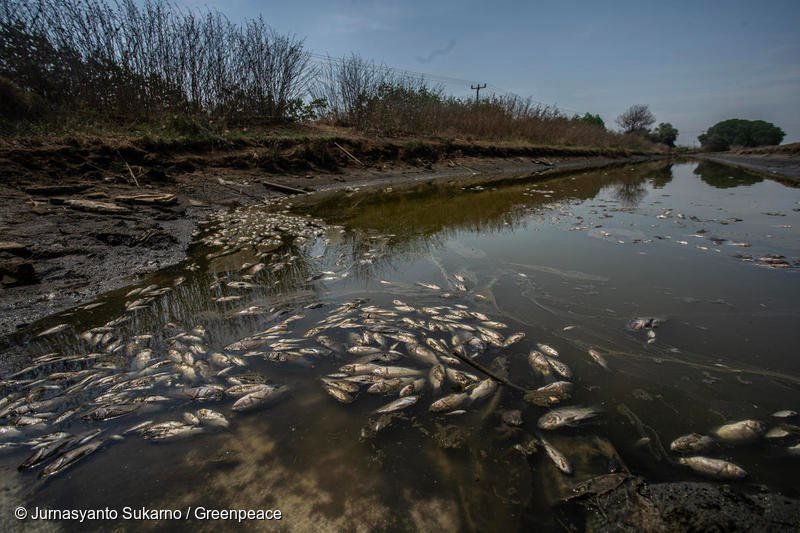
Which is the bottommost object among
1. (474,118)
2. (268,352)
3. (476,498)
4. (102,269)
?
(476,498)

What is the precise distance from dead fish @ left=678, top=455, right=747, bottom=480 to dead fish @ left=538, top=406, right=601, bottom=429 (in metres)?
0.57

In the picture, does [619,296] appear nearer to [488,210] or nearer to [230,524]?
[230,524]

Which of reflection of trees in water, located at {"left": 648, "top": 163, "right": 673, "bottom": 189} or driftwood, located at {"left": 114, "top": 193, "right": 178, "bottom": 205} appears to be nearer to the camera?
driftwood, located at {"left": 114, "top": 193, "right": 178, "bottom": 205}

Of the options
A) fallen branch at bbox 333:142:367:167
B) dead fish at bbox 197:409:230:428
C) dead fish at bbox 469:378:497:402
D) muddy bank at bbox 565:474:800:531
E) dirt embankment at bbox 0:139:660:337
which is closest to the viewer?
muddy bank at bbox 565:474:800:531

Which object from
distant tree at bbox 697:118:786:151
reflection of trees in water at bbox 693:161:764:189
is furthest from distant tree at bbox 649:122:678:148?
reflection of trees in water at bbox 693:161:764:189

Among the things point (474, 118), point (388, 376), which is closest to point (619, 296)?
point (388, 376)

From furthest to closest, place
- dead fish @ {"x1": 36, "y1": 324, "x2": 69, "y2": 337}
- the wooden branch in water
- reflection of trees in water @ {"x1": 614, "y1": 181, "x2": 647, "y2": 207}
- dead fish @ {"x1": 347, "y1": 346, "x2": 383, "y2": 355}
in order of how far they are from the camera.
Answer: reflection of trees in water @ {"x1": 614, "y1": 181, "x2": 647, "y2": 207} → dead fish @ {"x1": 36, "y1": 324, "x2": 69, "y2": 337} → dead fish @ {"x1": 347, "y1": 346, "x2": 383, "y2": 355} → the wooden branch in water

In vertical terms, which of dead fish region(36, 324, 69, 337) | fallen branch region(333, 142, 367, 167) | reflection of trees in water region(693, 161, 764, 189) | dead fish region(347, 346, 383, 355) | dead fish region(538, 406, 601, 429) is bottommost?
dead fish region(538, 406, 601, 429)

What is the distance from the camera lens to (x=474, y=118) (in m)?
25.7

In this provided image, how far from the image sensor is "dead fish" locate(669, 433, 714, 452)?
7.56 ft

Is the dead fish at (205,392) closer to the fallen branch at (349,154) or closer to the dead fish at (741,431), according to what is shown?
the dead fish at (741,431)

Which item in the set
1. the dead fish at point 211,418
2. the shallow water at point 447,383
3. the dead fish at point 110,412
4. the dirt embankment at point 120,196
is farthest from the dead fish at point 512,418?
the dirt embankment at point 120,196

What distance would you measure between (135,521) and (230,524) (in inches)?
20.8

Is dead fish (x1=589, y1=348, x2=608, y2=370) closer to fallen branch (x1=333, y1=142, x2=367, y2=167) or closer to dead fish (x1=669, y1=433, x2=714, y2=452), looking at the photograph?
dead fish (x1=669, y1=433, x2=714, y2=452)
